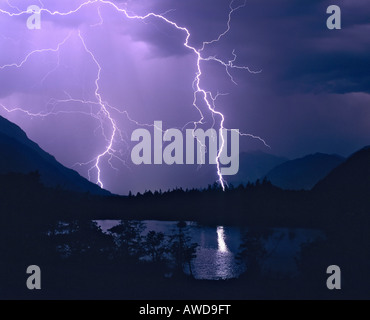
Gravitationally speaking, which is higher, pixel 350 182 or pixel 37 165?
pixel 37 165

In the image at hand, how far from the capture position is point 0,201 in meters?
6.94

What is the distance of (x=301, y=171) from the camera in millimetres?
8805

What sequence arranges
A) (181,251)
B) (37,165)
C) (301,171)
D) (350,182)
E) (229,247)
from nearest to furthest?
(181,251)
(350,182)
(229,247)
(301,171)
(37,165)

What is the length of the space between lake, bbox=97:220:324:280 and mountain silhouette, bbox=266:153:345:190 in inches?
44.4

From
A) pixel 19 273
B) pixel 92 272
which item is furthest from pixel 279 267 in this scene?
pixel 19 273

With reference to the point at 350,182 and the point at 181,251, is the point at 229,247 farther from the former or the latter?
the point at 350,182

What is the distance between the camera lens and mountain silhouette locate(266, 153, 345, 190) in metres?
8.40

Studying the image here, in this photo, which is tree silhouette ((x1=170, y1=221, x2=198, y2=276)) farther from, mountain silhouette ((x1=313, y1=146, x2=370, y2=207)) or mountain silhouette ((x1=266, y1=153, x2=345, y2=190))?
mountain silhouette ((x1=313, y1=146, x2=370, y2=207))

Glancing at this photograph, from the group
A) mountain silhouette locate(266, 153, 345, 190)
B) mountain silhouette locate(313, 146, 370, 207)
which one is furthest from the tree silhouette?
mountain silhouette locate(313, 146, 370, 207)

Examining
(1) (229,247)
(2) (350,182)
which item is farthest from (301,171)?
(1) (229,247)

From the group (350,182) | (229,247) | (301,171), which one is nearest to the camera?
(350,182)

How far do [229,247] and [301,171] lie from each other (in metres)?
2.38

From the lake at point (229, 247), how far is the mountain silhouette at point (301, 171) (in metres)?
1.13

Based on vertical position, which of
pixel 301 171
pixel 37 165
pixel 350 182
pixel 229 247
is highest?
pixel 37 165
